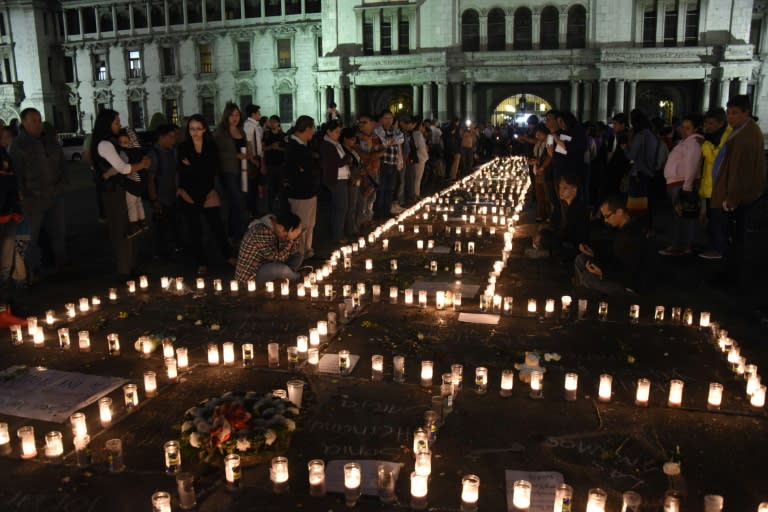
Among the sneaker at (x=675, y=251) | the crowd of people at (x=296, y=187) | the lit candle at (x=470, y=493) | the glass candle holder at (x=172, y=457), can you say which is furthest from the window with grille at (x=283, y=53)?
the lit candle at (x=470, y=493)

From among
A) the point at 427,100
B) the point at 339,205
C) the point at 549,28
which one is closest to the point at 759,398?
the point at 339,205

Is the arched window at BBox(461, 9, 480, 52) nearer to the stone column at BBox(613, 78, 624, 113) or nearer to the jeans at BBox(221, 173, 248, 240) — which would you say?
the stone column at BBox(613, 78, 624, 113)

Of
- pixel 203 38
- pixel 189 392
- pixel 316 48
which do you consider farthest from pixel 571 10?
pixel 189 392

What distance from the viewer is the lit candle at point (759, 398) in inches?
186

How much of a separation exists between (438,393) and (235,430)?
168cm

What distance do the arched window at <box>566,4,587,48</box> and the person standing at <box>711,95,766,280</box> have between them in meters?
32.8

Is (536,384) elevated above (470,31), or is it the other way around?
(470,31)

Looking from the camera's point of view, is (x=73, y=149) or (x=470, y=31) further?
(x=470, y=31)

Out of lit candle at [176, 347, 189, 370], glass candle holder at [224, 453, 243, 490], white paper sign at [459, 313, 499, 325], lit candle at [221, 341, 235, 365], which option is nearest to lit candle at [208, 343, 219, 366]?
lit candle at [221, 341, 235, 365]

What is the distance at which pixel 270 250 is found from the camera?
7648mm

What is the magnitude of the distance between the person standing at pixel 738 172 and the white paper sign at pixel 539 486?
17.7 feet

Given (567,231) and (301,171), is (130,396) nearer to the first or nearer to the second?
(301,171)

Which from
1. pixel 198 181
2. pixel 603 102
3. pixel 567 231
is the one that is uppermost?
pixel 603 102

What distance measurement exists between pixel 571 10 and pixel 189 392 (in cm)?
3851
